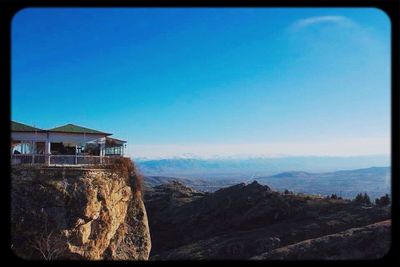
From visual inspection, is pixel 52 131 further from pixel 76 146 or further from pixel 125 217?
pixel 125 217

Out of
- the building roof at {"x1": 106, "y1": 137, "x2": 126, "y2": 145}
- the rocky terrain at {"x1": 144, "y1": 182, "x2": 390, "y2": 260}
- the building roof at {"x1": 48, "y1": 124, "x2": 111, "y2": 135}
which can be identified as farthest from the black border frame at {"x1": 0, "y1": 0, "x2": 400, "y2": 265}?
the rocky terrain at {"x1": 144, "y1": 182, "x2": 390, "y2": 260}

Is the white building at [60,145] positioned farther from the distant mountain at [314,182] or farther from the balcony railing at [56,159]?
the distant mountain at [314,182]

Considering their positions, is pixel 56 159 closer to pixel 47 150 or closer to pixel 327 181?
pixel 47 150

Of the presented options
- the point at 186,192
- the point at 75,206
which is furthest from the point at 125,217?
the point at 186,192

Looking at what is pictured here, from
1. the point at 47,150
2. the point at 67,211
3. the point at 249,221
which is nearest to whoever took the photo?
the point at 67,211
